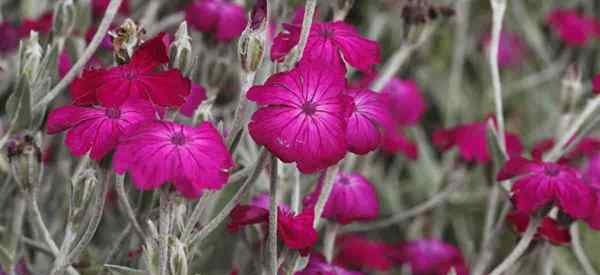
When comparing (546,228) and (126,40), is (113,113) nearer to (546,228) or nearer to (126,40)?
(126,40)

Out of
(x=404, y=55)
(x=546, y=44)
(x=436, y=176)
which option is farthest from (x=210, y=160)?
(x=546, y=44)

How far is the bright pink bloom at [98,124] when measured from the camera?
2.89 feet

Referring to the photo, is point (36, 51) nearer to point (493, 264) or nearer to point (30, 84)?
point (30, 84)

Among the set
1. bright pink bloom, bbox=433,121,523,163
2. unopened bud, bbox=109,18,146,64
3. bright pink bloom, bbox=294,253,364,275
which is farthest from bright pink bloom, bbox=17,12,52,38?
bright pink bloom, bbox=433,121,523,163

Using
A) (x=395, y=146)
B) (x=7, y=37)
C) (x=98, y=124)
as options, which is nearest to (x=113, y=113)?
(x=98, y=124)

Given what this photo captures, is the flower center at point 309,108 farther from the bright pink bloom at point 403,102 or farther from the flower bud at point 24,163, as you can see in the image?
the bright pink bloom at point 403,102

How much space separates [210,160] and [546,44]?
1652 mm

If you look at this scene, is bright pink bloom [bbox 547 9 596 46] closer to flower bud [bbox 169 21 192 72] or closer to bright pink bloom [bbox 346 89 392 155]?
bright pink bloom [bbox 346 89 392 155]

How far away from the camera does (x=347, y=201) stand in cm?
117

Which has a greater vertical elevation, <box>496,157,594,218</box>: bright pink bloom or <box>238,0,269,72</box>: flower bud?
<box>238,0,269,72</box>: flower bud

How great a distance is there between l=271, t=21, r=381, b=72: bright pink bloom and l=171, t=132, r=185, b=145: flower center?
0.15 m

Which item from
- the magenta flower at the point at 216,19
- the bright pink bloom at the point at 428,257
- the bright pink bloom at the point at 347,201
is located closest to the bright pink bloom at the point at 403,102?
the bright pink bloom at the point at 428,257

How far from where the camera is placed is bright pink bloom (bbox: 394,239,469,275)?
150 centimetres

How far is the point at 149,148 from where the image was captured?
837 mm
